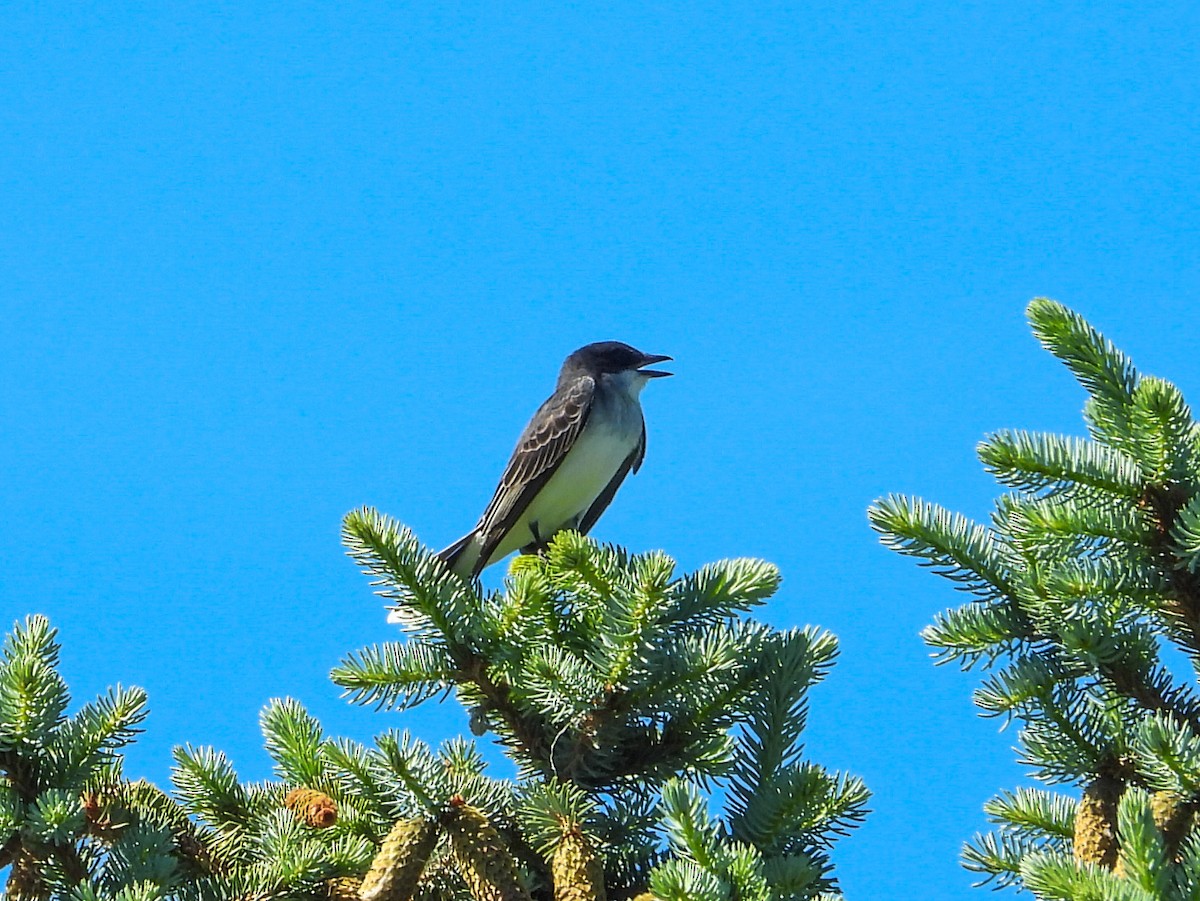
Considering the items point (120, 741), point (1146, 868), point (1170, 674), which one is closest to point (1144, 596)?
point (1170, 674)

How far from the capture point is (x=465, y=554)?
8.73m

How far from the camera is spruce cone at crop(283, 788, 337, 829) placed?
→ 140 inches

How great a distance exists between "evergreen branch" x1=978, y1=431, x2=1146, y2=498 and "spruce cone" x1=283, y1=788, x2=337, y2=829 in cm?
185

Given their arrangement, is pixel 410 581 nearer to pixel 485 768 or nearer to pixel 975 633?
pixel 485 768

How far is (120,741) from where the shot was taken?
345 cm

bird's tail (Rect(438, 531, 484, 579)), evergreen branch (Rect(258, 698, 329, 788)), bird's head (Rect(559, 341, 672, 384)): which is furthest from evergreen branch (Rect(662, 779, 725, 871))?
bird's head (Rect(559, 341, 672, 384))

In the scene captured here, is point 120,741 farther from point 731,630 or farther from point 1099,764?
point 1099,764

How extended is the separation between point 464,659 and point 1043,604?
1.48 metres

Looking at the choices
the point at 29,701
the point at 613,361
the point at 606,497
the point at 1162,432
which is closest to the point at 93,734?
the point at 29,701

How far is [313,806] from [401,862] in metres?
0.55

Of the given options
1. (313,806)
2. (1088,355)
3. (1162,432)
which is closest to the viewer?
(1162,432)

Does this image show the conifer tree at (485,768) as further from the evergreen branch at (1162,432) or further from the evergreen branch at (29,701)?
the evergreen branch at (1162,432)

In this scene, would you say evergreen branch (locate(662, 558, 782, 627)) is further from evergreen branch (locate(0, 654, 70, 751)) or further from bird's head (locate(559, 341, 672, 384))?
bird's head (locate(559, 341, 672, 384))

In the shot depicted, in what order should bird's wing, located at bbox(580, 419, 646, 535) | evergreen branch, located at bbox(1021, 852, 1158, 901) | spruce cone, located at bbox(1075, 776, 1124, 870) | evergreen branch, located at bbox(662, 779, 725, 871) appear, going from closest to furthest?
evergreen branch, located at bbox(1021, 852, 1158, 901) → evergreen branch, located at bbox(662, 779, 725, 871) → spruce cone, located at bbox(1075, 776, 1124, 870) → bird's wing, located at bbox(580, 419, 646, 535)
